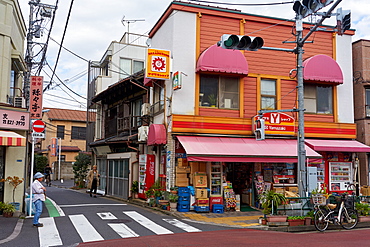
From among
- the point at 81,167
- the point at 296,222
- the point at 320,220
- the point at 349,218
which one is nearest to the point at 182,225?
the point at 296,222

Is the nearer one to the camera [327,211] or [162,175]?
[327,211]

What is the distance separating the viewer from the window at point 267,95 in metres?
17.6

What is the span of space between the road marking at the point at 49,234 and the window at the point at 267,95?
1072cm

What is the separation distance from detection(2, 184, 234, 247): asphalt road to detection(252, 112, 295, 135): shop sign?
6.03m

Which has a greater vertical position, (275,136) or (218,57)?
(218,57)

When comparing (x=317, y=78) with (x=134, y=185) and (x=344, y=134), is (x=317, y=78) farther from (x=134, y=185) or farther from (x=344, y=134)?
(x=134, y=185)

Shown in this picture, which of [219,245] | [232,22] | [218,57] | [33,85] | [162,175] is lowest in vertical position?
[219,245]

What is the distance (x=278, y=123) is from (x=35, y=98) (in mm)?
11041

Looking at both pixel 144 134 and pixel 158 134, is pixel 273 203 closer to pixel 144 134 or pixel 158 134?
pixel 158 134

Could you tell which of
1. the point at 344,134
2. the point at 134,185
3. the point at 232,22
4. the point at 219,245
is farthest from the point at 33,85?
the point at 344,134

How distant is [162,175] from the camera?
57.0ft

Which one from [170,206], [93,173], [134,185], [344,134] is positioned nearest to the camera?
[170,206]

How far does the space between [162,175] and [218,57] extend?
6.17 meters

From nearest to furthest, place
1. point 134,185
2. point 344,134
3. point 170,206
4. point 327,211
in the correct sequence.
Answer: point 327,211
point 170,206
point 344,134
point 134,185
